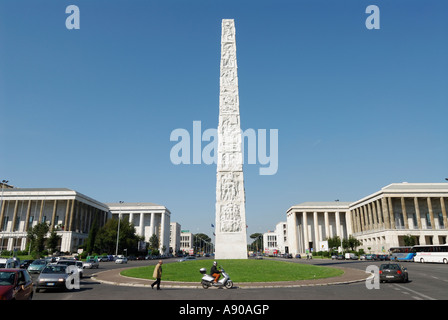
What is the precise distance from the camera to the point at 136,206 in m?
128

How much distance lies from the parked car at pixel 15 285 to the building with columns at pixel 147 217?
11642cm

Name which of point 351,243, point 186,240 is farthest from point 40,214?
point 186,240

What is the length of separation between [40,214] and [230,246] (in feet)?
254

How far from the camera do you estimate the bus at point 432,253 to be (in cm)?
4975

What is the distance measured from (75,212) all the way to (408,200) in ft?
318

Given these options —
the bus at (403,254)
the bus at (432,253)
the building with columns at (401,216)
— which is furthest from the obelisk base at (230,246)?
the building with columns at (401,216)

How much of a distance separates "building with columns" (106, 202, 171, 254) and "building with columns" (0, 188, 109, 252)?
2614 cm

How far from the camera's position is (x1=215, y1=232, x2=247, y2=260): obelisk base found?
34906mm

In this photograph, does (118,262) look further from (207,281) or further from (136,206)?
(136,206)

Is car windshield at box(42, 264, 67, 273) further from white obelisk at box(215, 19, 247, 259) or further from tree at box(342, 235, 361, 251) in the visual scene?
tree at box(342, 235, 361, 251)

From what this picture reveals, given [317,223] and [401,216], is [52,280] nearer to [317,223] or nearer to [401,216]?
[401,216]
